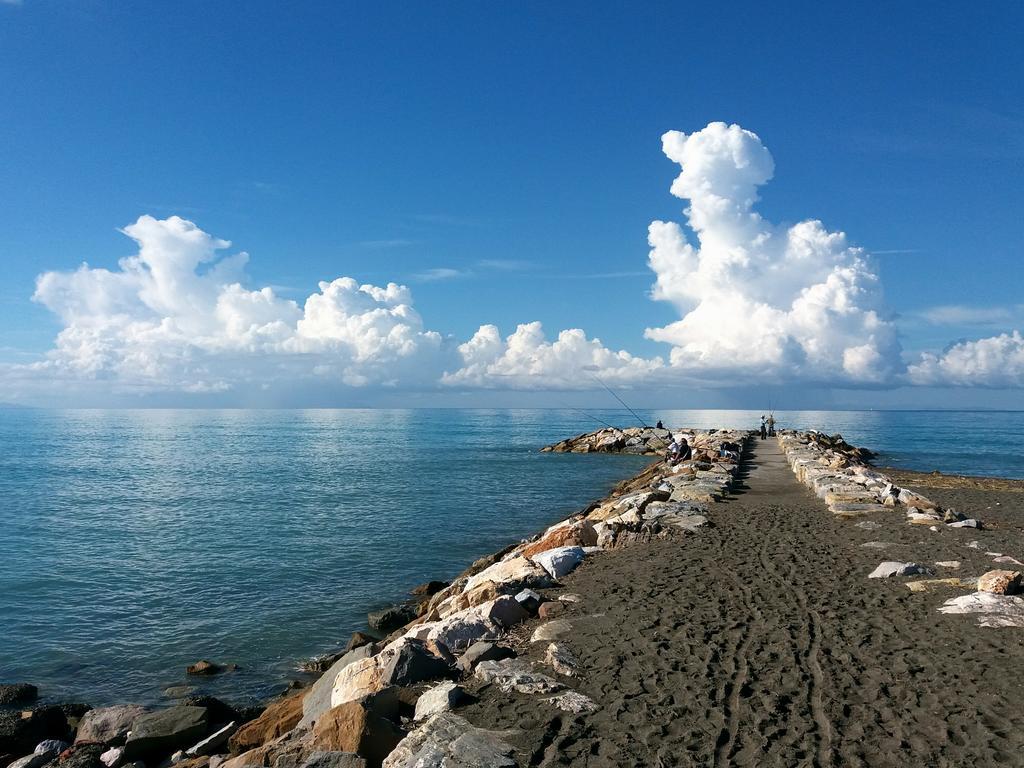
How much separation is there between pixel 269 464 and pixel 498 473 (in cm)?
1857

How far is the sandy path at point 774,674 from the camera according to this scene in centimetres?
474

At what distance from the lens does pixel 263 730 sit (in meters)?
6.48

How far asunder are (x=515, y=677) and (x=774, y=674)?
2.31 m

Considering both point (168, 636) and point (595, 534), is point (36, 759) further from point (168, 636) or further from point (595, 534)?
point (595, 534)

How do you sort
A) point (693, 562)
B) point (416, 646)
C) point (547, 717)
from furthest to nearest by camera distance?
point (693, 562) < point (416, 646) < point (547, 717)

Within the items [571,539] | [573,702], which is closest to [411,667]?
[573,702]

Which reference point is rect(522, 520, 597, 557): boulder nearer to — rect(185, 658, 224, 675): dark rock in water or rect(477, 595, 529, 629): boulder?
rect(477, 595, 529, 629): boulder

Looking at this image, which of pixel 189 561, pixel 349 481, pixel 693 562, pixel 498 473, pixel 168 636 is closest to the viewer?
pixel 693 562

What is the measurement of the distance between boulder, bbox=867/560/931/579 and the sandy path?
29cm

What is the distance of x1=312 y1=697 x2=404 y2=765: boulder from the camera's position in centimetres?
463

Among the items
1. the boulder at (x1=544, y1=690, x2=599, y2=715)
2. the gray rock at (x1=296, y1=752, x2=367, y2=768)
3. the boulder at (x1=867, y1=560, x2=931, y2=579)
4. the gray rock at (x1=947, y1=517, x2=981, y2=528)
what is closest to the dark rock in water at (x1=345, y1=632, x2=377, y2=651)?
the boulder at (x1=544, y1=690, x2=599, y2=715)

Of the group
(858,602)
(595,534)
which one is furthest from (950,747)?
(595,534)

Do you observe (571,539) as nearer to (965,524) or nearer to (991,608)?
(991,608)

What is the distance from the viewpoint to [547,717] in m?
5.21
